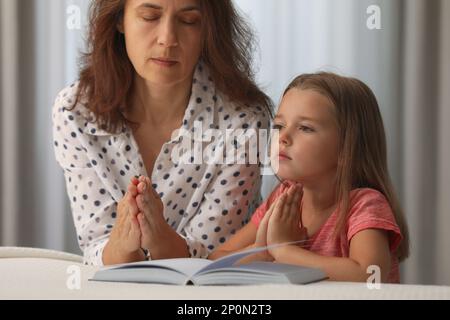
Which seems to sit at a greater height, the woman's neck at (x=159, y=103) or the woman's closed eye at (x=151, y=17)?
the woman's closed eye at (x=151, y=17)

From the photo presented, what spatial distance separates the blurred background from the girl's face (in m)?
1.04

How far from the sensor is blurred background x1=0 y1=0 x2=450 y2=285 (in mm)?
2762

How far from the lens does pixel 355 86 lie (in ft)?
5.71

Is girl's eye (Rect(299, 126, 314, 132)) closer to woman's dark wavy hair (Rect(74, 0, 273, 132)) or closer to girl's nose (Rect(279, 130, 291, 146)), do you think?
girl's nose (Rect(279, 130, 291, 146))

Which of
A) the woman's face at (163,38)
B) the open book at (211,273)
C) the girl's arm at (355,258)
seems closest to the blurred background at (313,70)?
the woman's face at (163,38)

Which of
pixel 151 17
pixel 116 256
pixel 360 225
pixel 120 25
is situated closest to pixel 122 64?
pixel 120 25

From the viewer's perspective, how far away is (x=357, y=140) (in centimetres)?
169

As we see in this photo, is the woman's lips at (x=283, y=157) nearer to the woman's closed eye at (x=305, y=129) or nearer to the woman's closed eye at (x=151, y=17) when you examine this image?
the woman's closed eye at (x=305, y=129)

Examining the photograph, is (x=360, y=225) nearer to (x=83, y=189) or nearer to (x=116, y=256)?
(x=116, y=256)

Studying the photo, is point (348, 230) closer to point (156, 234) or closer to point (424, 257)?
point (156, 234)

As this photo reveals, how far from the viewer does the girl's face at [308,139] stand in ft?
5.46

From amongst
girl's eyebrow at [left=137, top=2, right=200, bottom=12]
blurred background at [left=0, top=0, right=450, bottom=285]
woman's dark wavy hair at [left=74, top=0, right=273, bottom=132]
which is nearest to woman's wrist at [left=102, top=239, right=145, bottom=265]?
woman's dark wavy hair at [left=74, top=0, right=273, bottom=132]

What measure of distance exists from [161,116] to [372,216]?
72 centimetres
